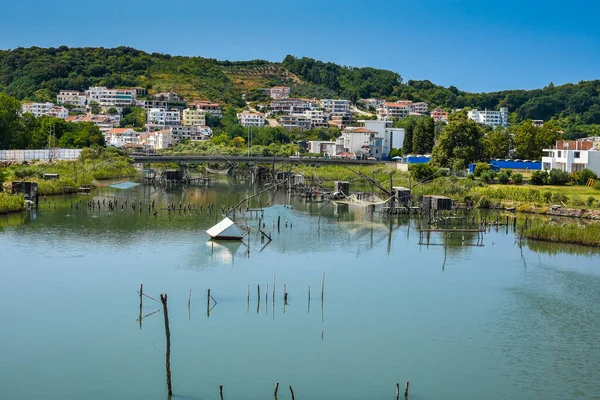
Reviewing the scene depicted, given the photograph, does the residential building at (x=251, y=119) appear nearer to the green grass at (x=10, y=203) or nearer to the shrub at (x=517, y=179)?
the shrub at (x=517, y=179)

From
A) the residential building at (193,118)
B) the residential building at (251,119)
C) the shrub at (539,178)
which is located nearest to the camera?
the shrub at (539,178)

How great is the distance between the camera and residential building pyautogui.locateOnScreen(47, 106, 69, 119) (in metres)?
114

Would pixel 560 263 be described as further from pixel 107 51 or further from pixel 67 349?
pixel 107 51

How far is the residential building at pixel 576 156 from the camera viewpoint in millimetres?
50781

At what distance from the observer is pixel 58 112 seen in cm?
11450

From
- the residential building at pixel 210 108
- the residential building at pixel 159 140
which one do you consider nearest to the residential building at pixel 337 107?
the residential building at pixel 210 108

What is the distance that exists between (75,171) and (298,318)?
37.9 meters

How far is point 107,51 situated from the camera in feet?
502

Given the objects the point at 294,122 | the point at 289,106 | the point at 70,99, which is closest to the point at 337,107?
the point at 289,106

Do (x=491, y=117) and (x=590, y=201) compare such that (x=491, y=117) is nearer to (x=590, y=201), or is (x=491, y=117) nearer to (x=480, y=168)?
(x=480, y=168)

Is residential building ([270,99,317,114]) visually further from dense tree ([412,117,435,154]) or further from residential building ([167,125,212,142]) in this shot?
dense tree ([412,117,435,154])

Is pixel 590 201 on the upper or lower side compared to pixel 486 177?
lower

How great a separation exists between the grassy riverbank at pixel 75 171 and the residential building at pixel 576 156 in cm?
3321

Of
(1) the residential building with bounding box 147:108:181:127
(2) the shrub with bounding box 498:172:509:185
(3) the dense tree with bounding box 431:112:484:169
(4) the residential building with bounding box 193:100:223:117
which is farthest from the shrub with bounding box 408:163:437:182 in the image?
(4) the residential building with bounding box 193:100:223:117
